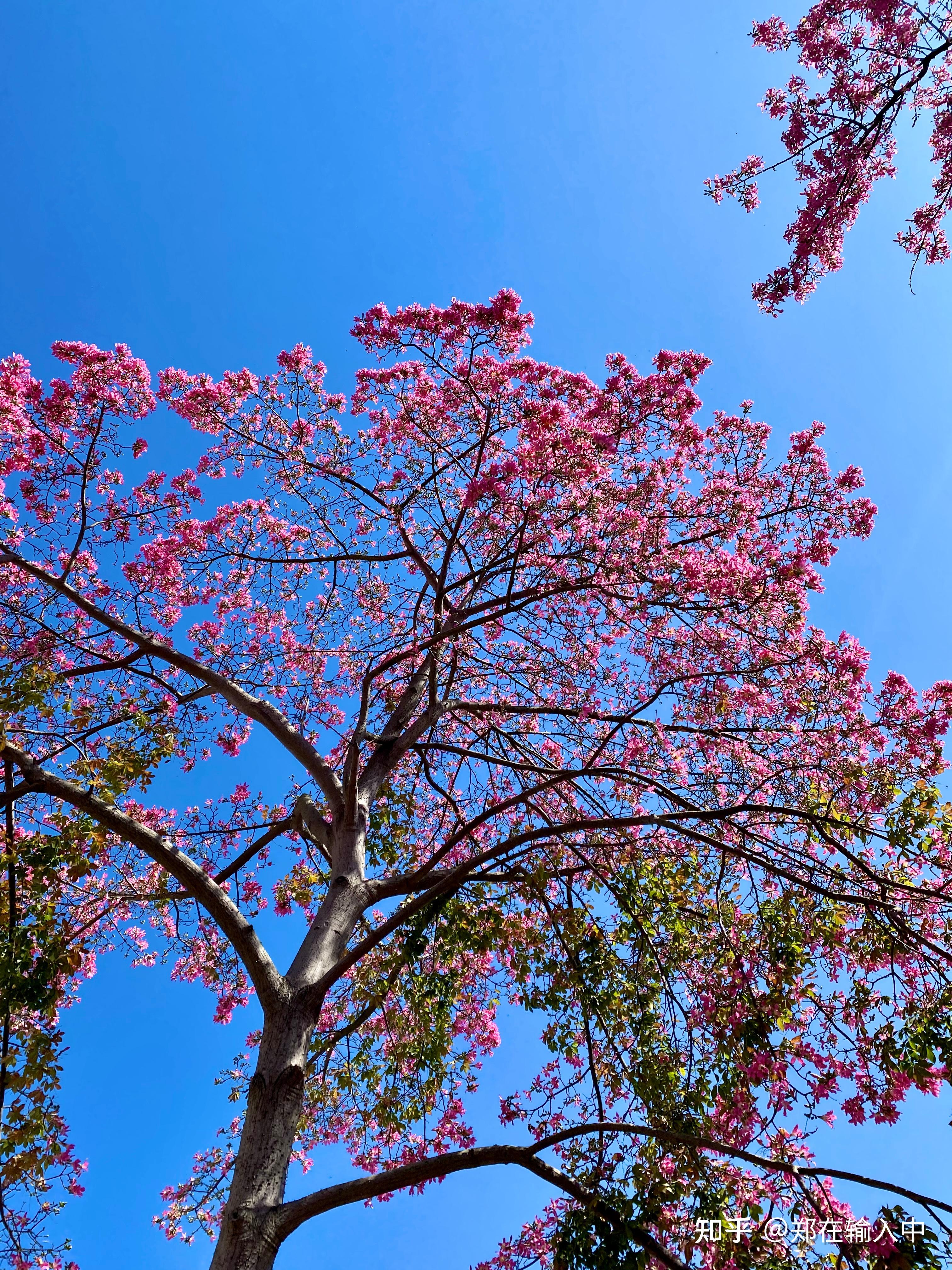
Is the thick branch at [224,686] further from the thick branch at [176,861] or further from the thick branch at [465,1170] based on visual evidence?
the thick branch at [465,1170]

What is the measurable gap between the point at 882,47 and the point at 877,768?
4.96 m

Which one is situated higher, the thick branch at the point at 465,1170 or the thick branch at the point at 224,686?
the thick branch at the point at 224,686

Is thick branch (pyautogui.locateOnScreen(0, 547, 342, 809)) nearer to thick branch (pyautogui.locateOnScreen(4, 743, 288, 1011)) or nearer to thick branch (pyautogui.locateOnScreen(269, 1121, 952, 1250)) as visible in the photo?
thick branch (pyautogui.locateOnScreen(4, 743, 288, 1011))

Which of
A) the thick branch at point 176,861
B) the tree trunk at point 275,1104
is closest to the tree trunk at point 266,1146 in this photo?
the tree trunk at point 275,1104

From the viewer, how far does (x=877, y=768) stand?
6.18m

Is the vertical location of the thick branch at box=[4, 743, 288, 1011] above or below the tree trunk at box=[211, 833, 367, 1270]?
above

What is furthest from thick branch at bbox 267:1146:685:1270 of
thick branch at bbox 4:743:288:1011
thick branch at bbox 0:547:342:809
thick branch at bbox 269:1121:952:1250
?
thick branch at bbox 0:547:342:809

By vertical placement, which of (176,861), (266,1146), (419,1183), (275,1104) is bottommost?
(419,1183)

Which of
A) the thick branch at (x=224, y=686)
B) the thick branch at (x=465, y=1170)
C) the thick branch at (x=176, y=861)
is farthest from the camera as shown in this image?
the thick branch at (x=224, y=686)

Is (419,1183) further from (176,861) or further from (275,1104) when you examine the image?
(176,861)

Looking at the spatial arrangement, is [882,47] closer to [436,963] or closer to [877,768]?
[877,768]

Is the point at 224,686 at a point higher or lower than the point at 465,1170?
higher

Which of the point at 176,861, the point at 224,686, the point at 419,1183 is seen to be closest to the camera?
the point at 419,1183

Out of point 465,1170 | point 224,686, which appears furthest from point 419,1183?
point 224,686
